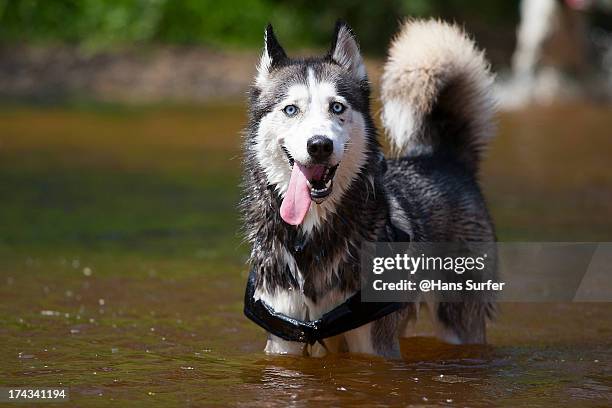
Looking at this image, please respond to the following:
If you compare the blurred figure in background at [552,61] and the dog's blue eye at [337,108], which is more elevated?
the blurred figure in background at [552,61]

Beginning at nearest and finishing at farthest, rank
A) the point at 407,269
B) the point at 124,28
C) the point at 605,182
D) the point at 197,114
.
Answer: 1. the point at 407,269
2. the point at 605,182
3. the point at 197,114
4. the point at 124,28

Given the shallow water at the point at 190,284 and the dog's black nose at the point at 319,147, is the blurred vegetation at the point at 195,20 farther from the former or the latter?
the dog's black nose at the point at 319,147

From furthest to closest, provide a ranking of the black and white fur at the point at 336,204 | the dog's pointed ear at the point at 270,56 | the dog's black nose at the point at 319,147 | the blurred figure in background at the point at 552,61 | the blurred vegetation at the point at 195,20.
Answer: the blurred vegetation at the point at 195,20 → the blurred figure in background at the point at 552,61 → the dog's pointed ear at the point at 270,56 → the black and white fur at the point at 336,204 → the dog's black nose at the point at 319,147

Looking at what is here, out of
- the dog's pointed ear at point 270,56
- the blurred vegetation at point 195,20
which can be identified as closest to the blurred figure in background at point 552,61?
the blurred vegetation at point 195,20

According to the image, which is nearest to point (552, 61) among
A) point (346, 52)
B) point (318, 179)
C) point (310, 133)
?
point (346, 52)

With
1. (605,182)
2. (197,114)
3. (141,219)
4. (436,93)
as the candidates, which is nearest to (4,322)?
(436,93)

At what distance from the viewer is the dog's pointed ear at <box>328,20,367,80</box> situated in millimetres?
5066

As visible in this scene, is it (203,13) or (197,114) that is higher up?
(203,13)

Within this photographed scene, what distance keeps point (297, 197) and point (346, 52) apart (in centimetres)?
79

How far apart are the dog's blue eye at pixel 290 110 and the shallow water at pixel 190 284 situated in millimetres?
1119

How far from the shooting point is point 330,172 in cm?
471

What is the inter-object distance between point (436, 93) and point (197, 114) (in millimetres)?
8312

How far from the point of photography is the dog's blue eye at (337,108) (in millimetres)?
4767

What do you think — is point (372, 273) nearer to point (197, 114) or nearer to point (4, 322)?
point (4, 322)
